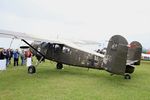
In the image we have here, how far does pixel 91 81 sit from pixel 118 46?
282 cm

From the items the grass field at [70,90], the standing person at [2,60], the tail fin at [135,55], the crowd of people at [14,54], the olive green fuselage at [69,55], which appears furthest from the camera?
the crowd of people at [14,54]

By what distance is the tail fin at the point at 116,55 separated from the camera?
1520 centimetres

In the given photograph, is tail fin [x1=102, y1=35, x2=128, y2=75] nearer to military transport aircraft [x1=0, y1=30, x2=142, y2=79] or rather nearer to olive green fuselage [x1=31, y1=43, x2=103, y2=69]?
military transport aircraft [x1=0, y1=30, x2=142, y2=79]

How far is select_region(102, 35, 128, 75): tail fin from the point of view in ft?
49.9

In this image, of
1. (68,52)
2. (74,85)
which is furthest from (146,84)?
(68,52)

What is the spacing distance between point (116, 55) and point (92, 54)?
3.16 m

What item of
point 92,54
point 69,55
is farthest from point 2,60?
point 92,54

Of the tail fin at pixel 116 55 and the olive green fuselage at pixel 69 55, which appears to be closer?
the tail fin at pixel 116 55

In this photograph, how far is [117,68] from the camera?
1526 centimetres

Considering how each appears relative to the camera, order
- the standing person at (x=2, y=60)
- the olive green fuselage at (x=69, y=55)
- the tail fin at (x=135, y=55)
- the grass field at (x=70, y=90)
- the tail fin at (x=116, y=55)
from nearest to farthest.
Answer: the grass field at (x=70, y=90) → the tail fin at (x=116, y=55) → the olive green fuselage at (x=69, y=55) → the tail fin at (x=135, y=55) → the standing person at (x=2, y=60)

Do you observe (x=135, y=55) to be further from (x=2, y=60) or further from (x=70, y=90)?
(x=2, y=60)

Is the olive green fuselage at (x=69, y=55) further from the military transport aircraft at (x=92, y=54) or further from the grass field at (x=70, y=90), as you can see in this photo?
the grass field at (x=70, y=90)

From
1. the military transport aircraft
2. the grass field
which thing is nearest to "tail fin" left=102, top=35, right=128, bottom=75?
the military transport aircraft

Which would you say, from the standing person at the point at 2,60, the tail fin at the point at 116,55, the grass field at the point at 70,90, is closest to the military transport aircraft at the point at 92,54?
the tail fin at the point at 116,55
